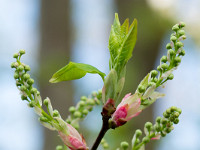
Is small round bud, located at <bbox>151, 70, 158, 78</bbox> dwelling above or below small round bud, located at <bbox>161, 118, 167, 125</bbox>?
above

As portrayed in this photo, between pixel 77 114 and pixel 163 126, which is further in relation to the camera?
pixel 77 114

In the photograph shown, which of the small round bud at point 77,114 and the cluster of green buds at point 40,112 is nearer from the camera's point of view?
the cluster of green buds at point 40,112

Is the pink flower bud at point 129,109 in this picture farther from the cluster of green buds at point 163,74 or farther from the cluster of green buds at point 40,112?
the cluster of green buds at point 40,112

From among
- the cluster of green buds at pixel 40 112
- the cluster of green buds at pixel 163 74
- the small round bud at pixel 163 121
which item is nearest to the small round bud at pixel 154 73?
the cluster of green buds at pixel 163 74

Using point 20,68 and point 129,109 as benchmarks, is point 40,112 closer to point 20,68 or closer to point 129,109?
point 20,68

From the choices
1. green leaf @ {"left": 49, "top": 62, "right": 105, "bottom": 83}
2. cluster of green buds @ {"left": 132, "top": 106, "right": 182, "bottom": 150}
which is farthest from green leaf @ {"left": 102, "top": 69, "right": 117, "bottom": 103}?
cluster of green buds @ {"left": 132, "top": 106, "right": 182, "bottom": 150}

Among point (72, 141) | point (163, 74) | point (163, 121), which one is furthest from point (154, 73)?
point (72, 141)

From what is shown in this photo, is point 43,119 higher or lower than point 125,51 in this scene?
lower

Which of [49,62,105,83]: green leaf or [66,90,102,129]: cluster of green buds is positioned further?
[66,90,102,129]: cluster of green buds

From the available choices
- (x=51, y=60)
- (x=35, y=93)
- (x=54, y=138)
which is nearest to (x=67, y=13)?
(x=51, y=60)

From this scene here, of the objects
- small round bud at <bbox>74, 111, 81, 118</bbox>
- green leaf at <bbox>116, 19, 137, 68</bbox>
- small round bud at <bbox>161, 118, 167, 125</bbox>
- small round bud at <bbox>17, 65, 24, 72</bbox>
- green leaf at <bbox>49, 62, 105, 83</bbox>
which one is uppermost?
green leaf at <bbox>116, 19, 137, 68</bbox>

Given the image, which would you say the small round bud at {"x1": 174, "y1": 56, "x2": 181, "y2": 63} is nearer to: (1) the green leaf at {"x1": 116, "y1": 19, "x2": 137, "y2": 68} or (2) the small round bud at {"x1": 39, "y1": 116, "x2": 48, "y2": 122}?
(1) the green leaf at {"x1": 116, "y1": 19, "x2": 137, "y2": 68}

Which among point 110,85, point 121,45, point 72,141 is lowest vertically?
point 72,141
